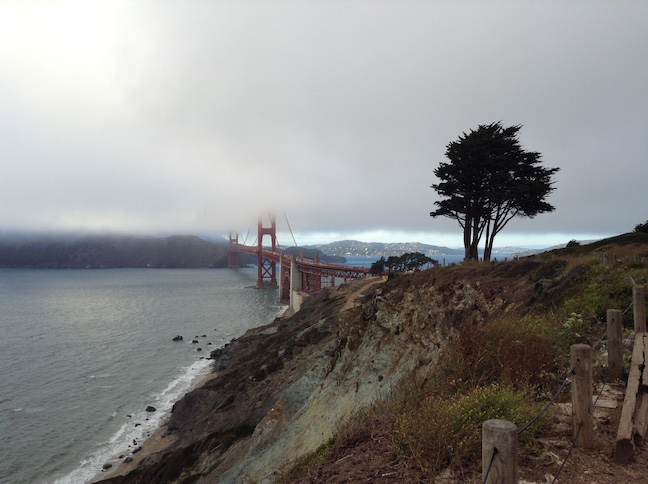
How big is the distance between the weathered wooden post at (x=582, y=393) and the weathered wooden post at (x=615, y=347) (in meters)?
2.39

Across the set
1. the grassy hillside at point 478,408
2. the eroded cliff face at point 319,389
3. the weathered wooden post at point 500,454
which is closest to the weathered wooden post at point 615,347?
the grassy hillside at point 478,408

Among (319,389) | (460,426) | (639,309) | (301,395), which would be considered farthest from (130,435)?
(639,309)

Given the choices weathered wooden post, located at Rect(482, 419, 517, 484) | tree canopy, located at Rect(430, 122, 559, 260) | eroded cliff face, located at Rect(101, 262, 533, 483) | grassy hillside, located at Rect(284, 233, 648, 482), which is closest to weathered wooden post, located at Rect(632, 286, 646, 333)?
grassy hillside, located at Rect(284, 233, 648, 482)

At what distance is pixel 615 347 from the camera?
6.17 metres

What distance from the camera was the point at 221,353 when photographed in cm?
4122

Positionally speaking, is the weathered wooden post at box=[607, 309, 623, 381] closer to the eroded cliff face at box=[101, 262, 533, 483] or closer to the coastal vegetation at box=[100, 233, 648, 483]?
the coastal vegetation at box=[100, 233, 648, 483]

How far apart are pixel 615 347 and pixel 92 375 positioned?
42715mm

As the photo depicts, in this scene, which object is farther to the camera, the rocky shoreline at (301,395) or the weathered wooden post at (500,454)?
the rocky shoreline at (301,395)

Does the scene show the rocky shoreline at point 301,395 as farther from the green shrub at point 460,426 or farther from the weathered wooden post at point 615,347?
the weathered wooden post at point 615,347

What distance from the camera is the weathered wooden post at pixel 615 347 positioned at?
6.15 metres

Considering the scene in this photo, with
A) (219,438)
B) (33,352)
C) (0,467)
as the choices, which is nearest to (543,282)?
(219,438)

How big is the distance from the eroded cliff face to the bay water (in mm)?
4888

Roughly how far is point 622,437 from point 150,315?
7456 cm

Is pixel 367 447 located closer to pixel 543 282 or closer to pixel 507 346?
pixel 507 346
